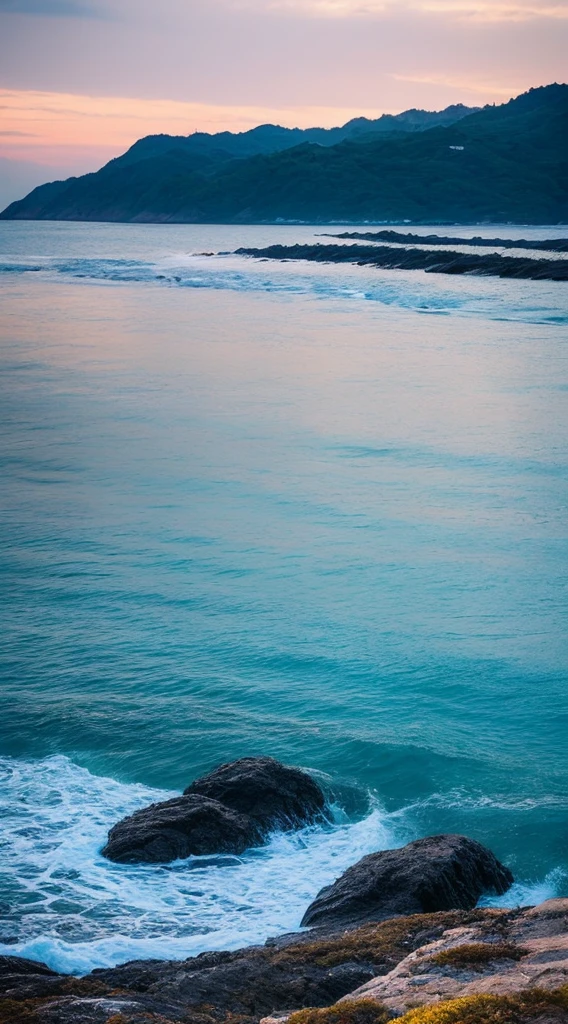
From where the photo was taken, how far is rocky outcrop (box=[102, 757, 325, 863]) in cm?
767

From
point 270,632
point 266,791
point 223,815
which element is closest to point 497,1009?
point 223,815

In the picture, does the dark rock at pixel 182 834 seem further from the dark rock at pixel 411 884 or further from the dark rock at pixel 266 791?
the dark rock at pixel 411 884

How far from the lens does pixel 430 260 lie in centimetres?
8006

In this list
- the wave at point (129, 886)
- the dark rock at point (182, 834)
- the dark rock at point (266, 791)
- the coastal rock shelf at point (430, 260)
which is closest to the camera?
the wave at point (129, 886)

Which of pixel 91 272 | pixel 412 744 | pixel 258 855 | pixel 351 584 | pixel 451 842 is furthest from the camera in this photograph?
pixel 91 272

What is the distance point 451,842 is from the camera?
23.2 feet

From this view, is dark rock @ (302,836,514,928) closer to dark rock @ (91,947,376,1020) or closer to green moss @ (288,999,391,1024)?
dark rock @ (91,947,376,1020)

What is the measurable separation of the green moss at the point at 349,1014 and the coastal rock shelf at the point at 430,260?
67098mm

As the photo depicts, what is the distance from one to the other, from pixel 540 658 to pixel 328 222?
193 m

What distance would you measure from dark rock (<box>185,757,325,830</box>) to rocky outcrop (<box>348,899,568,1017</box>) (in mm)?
2790

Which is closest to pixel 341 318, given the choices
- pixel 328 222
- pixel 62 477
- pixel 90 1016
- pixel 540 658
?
pixel 62 477

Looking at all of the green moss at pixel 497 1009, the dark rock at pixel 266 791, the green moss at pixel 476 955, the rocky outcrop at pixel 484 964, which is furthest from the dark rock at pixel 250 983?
the dark rock at pixel 266 791

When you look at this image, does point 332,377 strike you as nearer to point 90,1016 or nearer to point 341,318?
point 341,318

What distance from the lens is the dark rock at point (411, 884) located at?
255 inches
